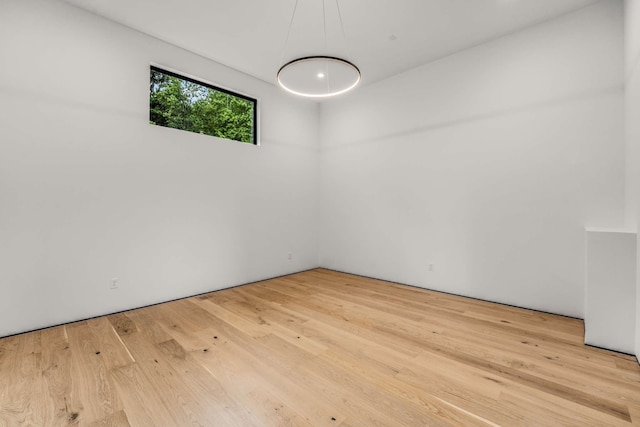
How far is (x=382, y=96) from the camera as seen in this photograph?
4891 millimetres

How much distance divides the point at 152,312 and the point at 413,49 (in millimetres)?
4818

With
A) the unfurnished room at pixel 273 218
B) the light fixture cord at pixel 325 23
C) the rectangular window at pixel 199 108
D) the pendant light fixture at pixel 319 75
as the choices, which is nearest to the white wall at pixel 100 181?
the unfurnished room at pixel 273 218

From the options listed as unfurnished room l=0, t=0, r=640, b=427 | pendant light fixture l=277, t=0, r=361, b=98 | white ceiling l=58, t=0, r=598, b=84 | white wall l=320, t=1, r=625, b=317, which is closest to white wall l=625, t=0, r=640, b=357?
unfurnished room l=0, t=0, r=640, b=427

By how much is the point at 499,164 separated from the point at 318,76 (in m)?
2.55

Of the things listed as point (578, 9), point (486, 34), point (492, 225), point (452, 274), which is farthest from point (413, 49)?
point (452, 274)

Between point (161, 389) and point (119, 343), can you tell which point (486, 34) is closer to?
→ point (161, 389)

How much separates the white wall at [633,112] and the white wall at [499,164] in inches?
8.7

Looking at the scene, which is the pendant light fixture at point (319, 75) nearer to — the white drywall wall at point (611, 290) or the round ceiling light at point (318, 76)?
the round ceiling light at point (318, 76)

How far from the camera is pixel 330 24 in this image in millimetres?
3373

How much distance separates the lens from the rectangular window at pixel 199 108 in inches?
149

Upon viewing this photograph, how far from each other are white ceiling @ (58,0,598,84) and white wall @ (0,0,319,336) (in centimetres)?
35

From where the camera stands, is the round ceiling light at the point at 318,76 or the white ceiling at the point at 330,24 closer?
the round ceiling light at the point at 318,76

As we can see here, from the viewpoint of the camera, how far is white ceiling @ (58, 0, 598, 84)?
10.0 feet

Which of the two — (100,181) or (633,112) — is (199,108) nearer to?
(100,181)
